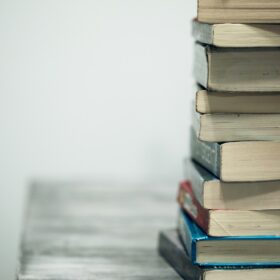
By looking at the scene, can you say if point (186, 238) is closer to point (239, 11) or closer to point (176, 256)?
point (176, 256)

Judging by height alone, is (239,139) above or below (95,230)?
above

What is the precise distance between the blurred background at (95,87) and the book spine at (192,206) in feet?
4.18

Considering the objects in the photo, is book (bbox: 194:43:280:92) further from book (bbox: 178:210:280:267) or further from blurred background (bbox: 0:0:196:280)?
blurred background (bbox: 0:0:196:280)

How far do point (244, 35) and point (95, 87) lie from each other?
64.2 inches

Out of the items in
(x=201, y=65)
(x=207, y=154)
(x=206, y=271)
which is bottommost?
(x=206, y=271)

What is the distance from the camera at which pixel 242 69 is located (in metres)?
1.09

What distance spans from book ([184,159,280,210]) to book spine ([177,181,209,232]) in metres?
0.02

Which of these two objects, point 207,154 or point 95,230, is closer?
point 207,154

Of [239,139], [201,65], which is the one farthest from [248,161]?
[201,65]

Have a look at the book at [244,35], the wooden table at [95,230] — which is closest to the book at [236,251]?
the wooden table at [95,230]

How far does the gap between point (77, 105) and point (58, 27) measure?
0.26m

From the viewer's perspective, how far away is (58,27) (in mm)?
2637

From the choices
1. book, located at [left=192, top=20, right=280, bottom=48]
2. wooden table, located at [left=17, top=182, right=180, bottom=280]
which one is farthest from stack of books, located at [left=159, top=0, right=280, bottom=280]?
wooden table, located at [left=17, top=182, right=180, bottom=280]

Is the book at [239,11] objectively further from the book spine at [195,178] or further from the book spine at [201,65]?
the book spine at [195,178]
